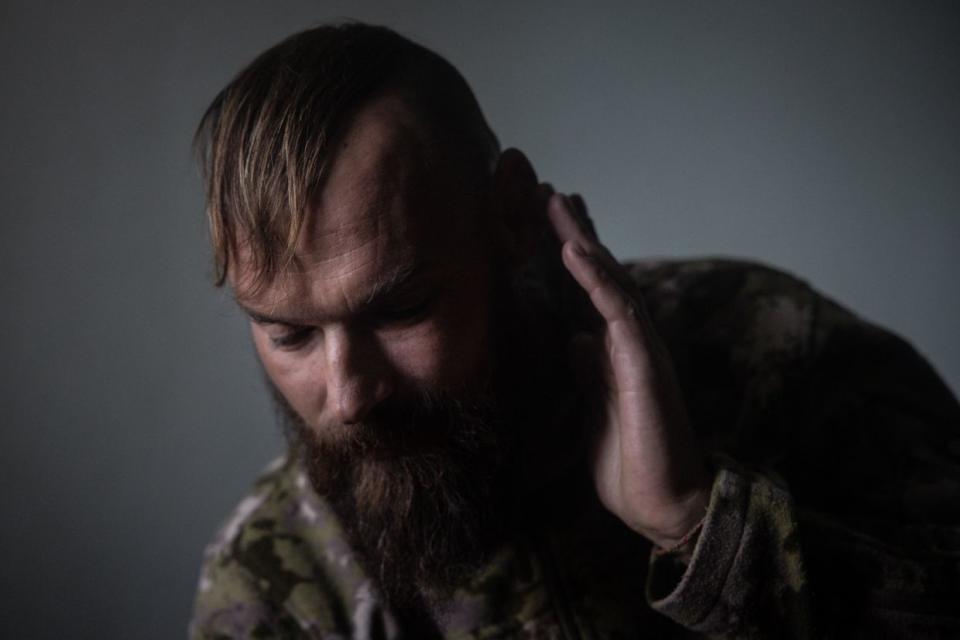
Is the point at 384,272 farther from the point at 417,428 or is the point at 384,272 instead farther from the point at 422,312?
the point at 417,428

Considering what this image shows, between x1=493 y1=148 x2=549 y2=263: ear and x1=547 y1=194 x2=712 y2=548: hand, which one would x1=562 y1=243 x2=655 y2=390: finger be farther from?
x1=493 y1=148 x2=549 y2=263: ear

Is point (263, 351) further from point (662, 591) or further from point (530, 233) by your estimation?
point (662, 591)

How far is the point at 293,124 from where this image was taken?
2.57 feet

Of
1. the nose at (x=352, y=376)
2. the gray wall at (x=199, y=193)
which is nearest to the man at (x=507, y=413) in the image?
the nose at (x=352, y=376)

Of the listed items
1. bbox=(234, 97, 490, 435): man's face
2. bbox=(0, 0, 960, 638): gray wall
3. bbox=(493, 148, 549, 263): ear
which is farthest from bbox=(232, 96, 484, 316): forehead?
bbox=(0, 0, 960, 638): gray wall

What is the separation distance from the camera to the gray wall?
1202 millimetres

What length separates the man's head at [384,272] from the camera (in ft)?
2.54

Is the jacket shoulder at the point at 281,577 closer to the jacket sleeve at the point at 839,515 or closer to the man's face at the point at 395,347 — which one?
the man's face at the point at 395,347

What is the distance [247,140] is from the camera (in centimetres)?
81

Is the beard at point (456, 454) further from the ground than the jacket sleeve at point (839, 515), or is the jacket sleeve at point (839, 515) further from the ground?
the beard at point (456, 454)

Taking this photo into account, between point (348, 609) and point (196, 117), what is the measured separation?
2.69 ft

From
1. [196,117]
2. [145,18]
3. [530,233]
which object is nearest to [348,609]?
[530,233]

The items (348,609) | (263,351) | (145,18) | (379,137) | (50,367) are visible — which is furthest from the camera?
(50,367)

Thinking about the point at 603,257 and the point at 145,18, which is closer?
the point at 603,257
